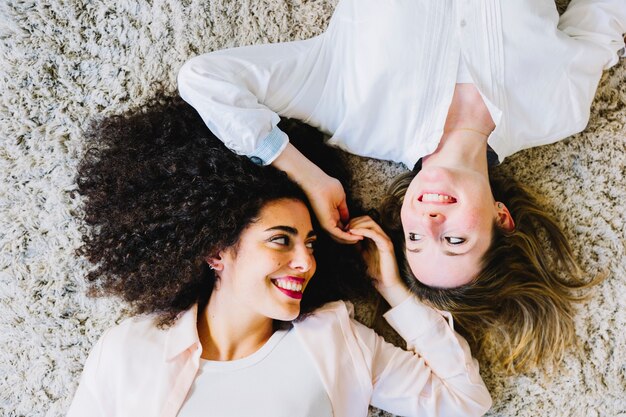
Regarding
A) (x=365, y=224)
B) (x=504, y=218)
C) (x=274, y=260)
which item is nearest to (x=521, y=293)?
(x=504, y=218)

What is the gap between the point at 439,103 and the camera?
1.38m

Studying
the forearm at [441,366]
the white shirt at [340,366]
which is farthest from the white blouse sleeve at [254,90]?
the forearm at [441,366]

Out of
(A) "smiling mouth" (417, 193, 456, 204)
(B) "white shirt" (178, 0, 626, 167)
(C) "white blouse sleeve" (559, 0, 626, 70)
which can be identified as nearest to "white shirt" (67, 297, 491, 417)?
(A) "smiling mouth" (417, 193, 456, 204)

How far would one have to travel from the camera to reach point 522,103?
138 cm

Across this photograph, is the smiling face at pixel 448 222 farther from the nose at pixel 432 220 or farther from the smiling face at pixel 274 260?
the smiling face at pixel 274 260

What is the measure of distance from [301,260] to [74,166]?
706 mm

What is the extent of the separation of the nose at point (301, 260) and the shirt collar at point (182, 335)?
11.8 inches

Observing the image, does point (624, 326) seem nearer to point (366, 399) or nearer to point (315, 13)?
point (366, 399)

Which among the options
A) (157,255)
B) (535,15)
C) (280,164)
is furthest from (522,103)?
(157,255)

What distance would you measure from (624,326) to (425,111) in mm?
842

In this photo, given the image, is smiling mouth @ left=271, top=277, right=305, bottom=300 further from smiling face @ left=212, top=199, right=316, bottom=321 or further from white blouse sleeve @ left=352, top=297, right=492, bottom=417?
white blouse sleeve @ left=352, top=297, right=492, bottom=417

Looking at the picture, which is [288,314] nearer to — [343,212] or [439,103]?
[343,212]

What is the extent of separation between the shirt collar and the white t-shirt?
2.3 inches

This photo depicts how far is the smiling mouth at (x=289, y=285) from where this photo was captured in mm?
1347
